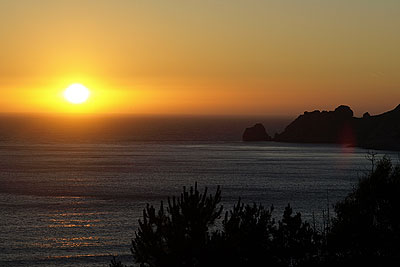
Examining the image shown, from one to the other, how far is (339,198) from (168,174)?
43.1 metres

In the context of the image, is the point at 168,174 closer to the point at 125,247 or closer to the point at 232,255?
the point at 125,247

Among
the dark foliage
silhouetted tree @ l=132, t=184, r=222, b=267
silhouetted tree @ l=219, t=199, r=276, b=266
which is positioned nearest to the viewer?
silhouetted tree @ l=132, t=184, r=222, b=267

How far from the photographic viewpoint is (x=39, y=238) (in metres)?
61.6

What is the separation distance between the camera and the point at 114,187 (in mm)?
105125

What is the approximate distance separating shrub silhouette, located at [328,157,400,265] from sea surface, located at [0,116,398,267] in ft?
69.5

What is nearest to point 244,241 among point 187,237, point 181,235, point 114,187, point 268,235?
point 187,237

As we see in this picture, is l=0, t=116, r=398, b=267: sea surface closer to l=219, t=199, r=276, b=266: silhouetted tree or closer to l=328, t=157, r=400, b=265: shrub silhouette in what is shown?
l=328, t=157, r=400, b=265: shrub silhouette

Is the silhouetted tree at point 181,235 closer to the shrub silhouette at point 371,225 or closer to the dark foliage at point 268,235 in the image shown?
the dark foliage at point 268,235

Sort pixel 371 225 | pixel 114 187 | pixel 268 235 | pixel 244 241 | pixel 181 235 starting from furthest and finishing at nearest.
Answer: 1. pixel 114 187
2. pixel 371 225
3. pixel 268 235
4. pixel 244 241
5. pixel 181 235

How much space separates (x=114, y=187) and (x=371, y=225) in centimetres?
6996

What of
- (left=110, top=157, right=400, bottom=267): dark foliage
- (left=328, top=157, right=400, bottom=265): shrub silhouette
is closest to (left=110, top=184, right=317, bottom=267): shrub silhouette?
(left=110, top=157, right=400, bottom=267): dark foliage

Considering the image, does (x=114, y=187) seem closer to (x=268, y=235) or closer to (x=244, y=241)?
(x=268, y=235)

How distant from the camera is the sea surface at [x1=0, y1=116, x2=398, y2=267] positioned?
5966cm

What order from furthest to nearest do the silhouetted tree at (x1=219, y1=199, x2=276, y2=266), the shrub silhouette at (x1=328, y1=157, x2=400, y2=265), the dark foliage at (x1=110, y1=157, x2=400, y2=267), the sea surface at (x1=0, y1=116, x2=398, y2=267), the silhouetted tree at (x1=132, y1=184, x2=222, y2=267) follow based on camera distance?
the sea surface at (x1=0, y1=116, x2=398, y2=267) < the shrub silhouette at (x1=328, y1=157, x2=400, y2=265) < the silhouetted tree at (x1=219, y1=199, x2=276, y2=266) < the dark foliage at (x1=110, y1=157, x2=400, y2=267) < the silhouetted tree at (x1=132, y1=184, x2=222, y2=267)
